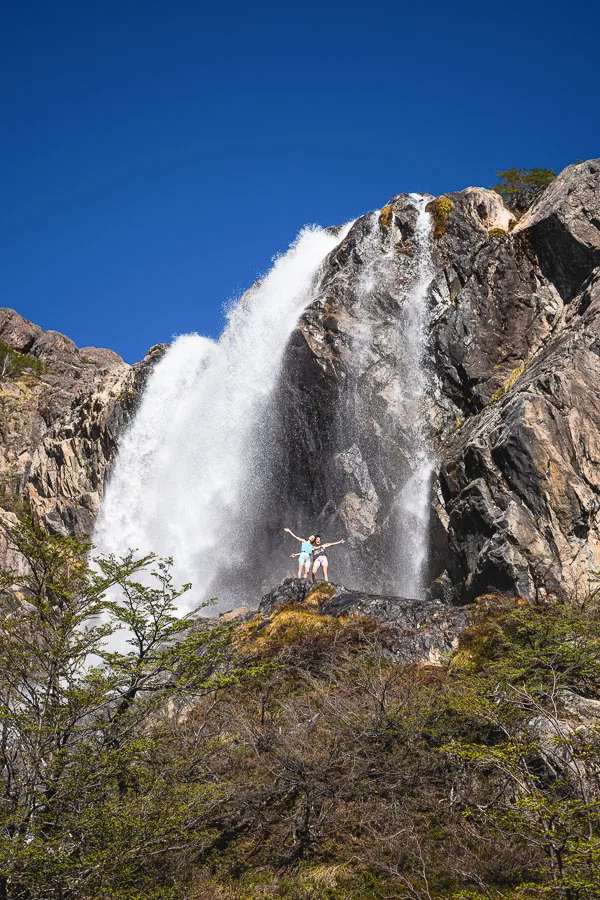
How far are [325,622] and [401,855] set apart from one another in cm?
819

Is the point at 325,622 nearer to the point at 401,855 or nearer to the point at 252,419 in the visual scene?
the point at 401,855

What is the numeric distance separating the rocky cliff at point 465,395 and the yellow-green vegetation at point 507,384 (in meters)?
0.11

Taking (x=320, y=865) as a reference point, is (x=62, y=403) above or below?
above

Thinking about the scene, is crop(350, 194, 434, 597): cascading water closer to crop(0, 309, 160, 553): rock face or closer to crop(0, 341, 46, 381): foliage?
crop(0, 309, 160, 553): rock face

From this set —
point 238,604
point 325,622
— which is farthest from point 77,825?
point 238,604

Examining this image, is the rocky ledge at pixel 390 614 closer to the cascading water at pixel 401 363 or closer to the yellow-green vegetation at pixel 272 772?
the yellow-green vegetation at pixel 272 772

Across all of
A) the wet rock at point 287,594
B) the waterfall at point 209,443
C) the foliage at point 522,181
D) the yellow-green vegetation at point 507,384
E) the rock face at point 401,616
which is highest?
the foliage at point 522,181

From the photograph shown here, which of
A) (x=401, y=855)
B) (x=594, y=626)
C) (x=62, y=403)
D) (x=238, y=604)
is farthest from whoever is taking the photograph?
(x=62, y=403)

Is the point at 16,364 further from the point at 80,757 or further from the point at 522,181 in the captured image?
the point at 80,757

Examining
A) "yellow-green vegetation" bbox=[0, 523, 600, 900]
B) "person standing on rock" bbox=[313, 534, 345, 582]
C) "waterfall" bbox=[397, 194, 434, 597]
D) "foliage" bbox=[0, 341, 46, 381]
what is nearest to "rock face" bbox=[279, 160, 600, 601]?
"waterfall" bbox=[397, 194, 434, 597]

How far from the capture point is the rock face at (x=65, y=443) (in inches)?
1526

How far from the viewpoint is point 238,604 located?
2897cm

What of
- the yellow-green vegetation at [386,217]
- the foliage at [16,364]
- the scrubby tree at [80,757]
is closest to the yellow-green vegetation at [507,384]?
the yellow-green vegetation at [386,217]

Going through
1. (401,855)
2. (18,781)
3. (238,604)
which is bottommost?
(401,855)
